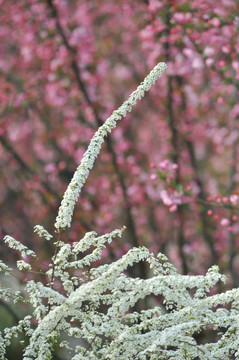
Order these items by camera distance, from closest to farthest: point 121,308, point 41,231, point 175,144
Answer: point 121,308 < point 41,231 < point 175,144

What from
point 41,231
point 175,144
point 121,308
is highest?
point 175,144

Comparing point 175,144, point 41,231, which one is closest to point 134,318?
point 41,231

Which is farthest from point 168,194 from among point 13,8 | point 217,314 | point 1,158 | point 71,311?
point 1,158

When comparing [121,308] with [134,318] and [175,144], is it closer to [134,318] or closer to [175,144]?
[134,318]

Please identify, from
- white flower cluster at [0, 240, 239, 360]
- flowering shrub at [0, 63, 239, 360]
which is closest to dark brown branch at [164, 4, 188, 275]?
flowering shrub at [0, 63, 239, 360]

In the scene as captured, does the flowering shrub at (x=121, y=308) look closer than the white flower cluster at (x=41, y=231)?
Yes

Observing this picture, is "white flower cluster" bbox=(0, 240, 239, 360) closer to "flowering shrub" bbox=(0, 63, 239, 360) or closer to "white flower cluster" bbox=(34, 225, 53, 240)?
"flowering shrub" bbox=(0, 63, 239, 360)

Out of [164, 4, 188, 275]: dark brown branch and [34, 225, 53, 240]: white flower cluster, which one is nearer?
[34, 225, 53, 240]: white flower cluster

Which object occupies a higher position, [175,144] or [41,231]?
[175,144]

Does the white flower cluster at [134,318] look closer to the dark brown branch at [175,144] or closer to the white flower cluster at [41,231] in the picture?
the white flower cluster at [41,231]

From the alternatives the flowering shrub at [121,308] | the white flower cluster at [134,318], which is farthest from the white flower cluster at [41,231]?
the white flower cluster at [134,318]

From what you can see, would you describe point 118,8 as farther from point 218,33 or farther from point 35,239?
point 35,239

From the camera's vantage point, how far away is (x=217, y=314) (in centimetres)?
299

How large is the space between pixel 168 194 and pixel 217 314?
2464 mm
